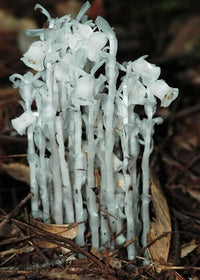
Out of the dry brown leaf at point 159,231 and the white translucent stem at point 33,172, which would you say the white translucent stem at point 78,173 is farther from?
the dry brown leaf at point 159,231

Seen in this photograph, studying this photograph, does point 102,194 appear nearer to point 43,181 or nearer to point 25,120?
point 43,181

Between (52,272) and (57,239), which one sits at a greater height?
(57,239)

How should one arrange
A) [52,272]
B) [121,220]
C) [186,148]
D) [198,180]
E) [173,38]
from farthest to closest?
[173,38]
[186,148]
[198,180]
[121,220]
[52,272]

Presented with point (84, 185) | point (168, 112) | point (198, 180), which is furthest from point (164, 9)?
point (84, 185)

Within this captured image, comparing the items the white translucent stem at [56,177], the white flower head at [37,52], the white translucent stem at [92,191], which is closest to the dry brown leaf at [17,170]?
the white translucent stem at [56,177]

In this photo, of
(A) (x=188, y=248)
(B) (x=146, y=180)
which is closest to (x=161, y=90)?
(B) (x=146, y=180)

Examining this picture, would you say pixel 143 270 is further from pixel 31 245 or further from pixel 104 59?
pixel 104 59

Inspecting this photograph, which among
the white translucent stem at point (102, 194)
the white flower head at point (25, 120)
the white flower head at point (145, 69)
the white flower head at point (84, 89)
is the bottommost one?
the white translucent stem at point (102, 194)
